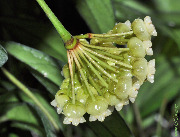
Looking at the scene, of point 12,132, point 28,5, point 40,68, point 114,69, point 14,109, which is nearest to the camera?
point 114,69

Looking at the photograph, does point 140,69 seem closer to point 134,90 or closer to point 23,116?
point 134,90

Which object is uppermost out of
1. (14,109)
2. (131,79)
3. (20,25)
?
(20,25)

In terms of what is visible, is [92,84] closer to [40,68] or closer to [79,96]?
[79,96]

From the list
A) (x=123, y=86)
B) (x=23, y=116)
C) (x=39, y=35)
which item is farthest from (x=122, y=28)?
(x=23, y=116)

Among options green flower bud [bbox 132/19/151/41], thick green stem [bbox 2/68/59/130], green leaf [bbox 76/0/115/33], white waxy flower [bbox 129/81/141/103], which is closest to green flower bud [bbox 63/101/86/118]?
white waxy flower [bbox 129/81/141/103]

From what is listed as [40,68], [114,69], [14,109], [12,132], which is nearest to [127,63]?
[114,69]

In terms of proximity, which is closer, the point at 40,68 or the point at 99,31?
the point at 40,68
